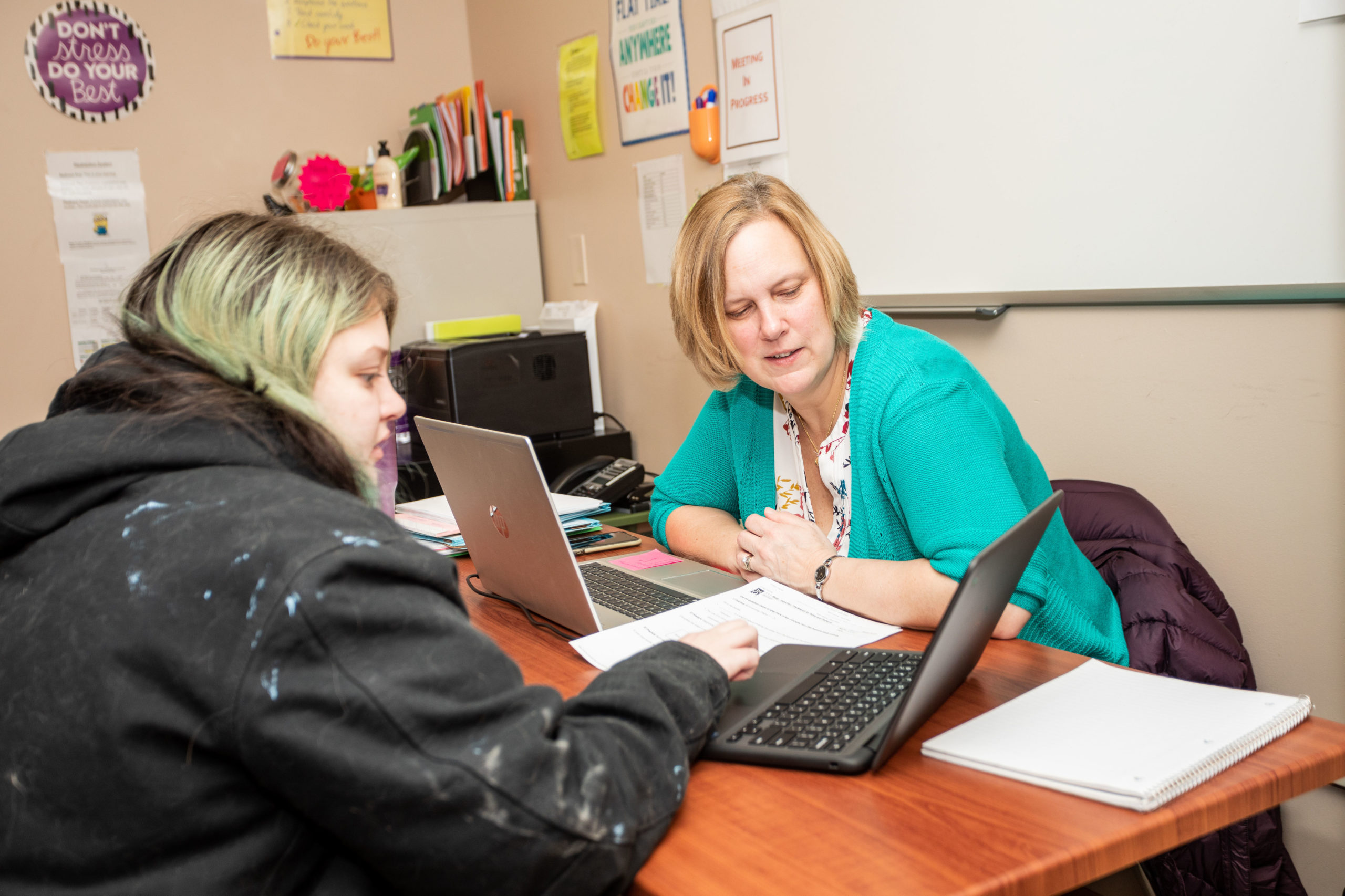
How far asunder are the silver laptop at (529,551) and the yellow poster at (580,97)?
5.63 feet

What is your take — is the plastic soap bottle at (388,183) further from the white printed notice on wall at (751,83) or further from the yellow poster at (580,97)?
the white printed notice on wall at (751,83)

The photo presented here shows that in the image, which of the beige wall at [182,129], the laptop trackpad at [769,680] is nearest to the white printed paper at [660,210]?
the beige wall at [182,129]

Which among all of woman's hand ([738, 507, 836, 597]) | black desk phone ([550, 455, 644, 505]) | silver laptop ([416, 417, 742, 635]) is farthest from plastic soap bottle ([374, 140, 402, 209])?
woman's hand ([738, 507, 836, 597])

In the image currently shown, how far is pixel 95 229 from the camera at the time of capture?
9.62ft

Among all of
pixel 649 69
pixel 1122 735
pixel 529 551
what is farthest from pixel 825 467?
pixel 649 69

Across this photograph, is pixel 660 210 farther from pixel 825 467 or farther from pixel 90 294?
pixel 90 294

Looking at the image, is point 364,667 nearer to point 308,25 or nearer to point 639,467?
point 639,467

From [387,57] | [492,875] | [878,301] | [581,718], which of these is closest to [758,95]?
[878,301]

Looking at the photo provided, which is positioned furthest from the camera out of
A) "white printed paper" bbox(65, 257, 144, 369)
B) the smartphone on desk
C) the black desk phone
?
"white printed paper" bbox(65, 257, 144, 369)

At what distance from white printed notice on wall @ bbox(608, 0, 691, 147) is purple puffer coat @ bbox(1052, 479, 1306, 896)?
1504mm

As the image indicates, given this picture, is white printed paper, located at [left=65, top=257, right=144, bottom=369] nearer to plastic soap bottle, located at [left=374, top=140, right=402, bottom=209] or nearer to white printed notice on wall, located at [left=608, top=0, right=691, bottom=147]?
plastic soap bottle, located at [left=374, top=140, right=402, bottom=209]

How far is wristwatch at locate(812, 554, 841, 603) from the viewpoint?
1301 millimetres

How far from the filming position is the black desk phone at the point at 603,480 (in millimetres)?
2162

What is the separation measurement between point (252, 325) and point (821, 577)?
0.77 metres
